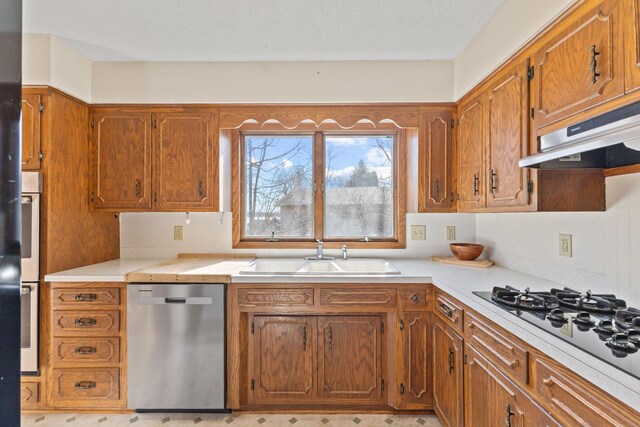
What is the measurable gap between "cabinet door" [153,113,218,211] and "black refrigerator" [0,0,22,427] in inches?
76.6

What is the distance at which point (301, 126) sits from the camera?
8.59 feet

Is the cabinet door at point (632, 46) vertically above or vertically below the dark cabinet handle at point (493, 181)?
above

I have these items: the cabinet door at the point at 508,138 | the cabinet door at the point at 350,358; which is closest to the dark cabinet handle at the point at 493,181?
the cabinet door at the point at 508,138

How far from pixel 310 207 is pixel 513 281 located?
158 centimetres

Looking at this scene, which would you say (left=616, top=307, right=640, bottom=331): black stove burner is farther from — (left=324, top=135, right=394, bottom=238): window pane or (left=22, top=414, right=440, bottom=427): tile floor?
(left=324, top=135, right=394, bottom=238): window pane

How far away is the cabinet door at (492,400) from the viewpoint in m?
1.16

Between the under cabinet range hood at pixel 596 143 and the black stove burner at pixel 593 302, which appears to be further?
the black stove burner at pixel 593 302

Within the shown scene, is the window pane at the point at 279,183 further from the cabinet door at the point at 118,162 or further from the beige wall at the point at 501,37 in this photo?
the beige wall at the point at 501,37

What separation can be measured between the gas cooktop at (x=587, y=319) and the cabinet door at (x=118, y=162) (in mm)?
2348

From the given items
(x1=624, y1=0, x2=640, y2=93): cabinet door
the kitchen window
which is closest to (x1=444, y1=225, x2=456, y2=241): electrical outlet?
the kitchen window

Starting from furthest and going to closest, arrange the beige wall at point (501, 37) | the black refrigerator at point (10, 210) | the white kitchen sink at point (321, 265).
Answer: the white kitchen sink at point (321, 265), the beige wall at point (501, 37), the black refrigerator at point (10, 210)

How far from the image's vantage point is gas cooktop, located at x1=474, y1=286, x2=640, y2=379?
0.92 metres

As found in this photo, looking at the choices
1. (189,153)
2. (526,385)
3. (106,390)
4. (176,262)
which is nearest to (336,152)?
(189,153)

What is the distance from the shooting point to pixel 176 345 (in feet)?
6.81
